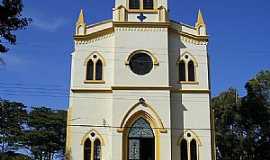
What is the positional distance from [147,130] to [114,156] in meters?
2.52

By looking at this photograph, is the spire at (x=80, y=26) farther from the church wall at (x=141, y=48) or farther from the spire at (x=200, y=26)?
the spire at (x=200, y=26)

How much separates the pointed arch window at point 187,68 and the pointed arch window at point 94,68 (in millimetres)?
4774

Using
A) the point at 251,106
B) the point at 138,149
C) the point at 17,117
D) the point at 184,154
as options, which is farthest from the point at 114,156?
the point at 17,117

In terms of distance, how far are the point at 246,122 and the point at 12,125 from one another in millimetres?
22149

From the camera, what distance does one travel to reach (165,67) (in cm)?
2608

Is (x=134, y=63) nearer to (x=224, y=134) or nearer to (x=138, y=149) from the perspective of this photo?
(x=138, y=149)

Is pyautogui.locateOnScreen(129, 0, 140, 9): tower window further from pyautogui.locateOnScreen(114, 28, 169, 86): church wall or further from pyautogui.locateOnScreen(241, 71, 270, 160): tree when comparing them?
pyautogui.locateOnScreen(241, 71, 270, 160): tree

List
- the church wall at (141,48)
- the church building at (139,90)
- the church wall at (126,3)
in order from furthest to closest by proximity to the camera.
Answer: the church wall at (126,3), the church wall at (141,48), the church building at (139,90)

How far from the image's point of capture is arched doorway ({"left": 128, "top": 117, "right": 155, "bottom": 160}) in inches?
989

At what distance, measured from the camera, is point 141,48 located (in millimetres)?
26562

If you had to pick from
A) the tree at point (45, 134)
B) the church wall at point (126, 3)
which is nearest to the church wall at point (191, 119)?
the church wall at point (126, 3)

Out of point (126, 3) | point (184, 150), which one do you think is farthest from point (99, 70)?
point (184, 150)

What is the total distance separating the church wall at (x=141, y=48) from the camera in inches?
1016

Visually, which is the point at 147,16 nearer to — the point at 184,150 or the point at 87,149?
the point at 184,150
